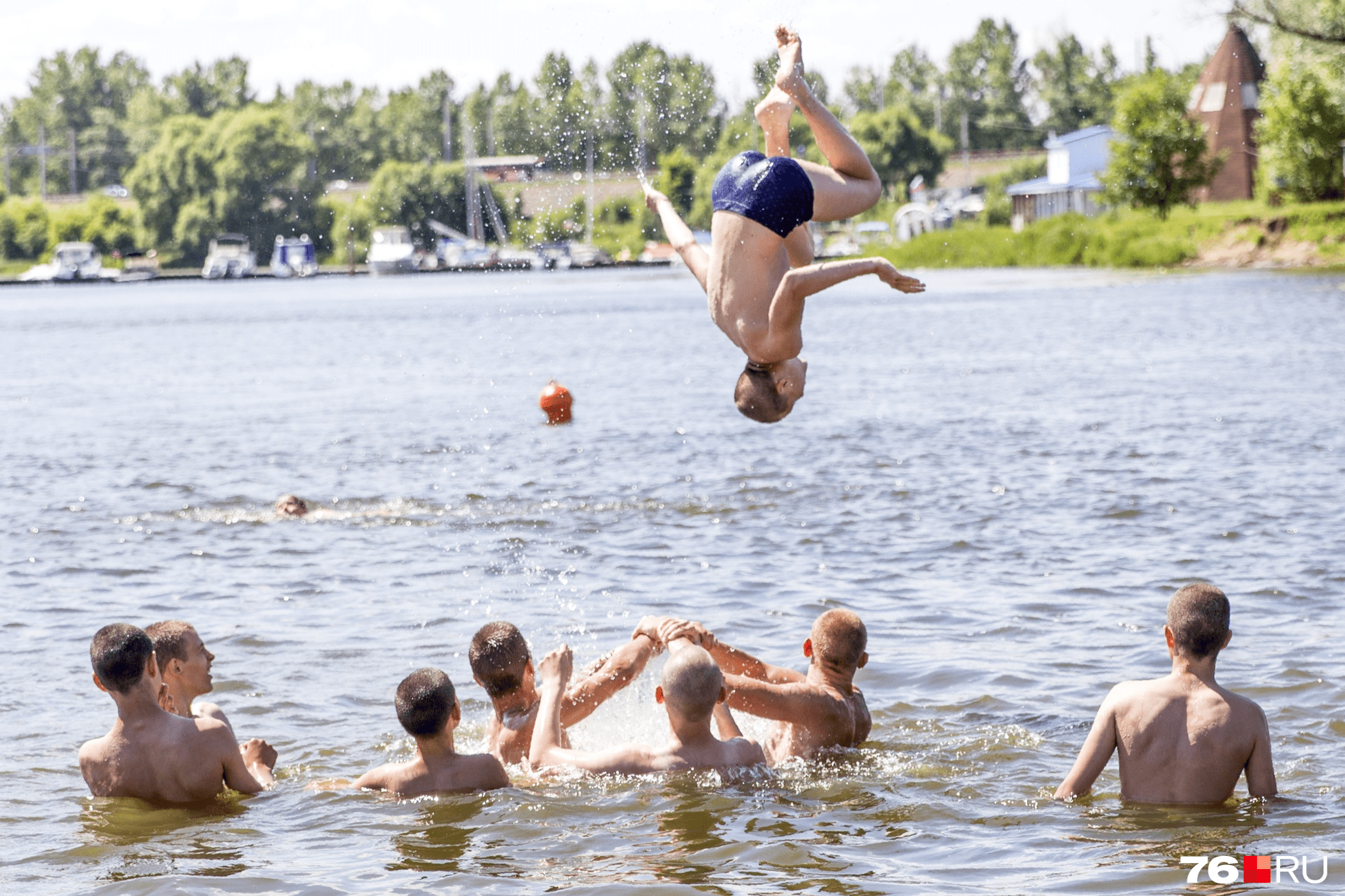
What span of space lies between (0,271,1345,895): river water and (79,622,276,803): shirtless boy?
0.19 metres

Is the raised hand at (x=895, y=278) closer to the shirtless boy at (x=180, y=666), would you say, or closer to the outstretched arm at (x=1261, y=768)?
the outstretched arm at (x=1261, y=768)

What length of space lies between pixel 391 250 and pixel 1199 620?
122 m

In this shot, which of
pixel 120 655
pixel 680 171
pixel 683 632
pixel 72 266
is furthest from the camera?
pixel 72 266

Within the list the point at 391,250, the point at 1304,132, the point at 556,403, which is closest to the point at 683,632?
the point at 556,403

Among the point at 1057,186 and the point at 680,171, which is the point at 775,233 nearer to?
the point at 680,171

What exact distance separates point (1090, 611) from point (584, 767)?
6.17 metres

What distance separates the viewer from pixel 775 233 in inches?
354

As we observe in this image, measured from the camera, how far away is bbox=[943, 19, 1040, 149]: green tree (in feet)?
496

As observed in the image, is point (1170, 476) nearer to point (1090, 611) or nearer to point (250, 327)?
point (1090, 611)

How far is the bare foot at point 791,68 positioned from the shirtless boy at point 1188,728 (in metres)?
3.72

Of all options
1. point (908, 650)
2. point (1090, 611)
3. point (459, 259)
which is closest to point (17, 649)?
point (908, 650)

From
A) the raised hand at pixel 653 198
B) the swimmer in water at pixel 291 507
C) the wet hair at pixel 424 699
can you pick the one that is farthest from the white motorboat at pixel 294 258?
the wet hair at pixel 424 699

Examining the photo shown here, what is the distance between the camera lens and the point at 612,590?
15.2 m

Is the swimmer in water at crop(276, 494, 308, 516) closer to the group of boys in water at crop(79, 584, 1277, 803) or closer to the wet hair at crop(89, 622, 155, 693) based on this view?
the group of boys in water at crop(79, 584, 1277, 803)
